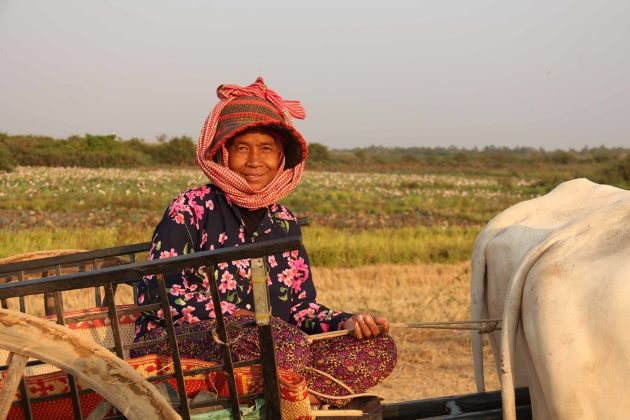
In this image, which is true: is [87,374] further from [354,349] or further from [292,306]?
[292,306]

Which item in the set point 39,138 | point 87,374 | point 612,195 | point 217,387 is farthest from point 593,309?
point 39,138

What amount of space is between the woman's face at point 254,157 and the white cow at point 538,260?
900 mm

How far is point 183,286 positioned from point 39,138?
50004mm

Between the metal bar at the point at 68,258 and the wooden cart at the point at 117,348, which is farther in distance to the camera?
the metal bar at the point at 68,258

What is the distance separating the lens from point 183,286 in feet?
8.23

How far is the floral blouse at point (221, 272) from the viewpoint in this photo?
97.0 inches

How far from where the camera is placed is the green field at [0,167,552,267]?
9859mm

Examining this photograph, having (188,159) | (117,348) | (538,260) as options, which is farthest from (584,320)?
(188,159)

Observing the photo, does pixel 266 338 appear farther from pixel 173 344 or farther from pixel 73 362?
pixel 73 362

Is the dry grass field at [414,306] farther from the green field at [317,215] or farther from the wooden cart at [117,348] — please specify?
the wooden cart at [117,348]

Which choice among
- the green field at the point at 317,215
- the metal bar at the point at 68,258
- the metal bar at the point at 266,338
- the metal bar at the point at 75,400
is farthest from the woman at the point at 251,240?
the green field at the point at 317,215

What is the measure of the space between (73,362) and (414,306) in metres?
5.57

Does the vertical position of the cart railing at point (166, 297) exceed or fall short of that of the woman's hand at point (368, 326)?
it exceeds it

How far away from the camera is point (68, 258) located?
305cm
